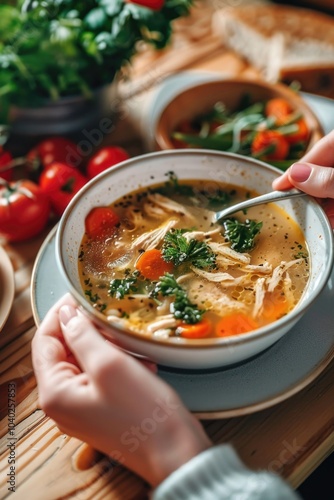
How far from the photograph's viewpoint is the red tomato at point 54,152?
8.04 ft

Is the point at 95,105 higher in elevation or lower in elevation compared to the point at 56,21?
lower

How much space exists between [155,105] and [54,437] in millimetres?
1625

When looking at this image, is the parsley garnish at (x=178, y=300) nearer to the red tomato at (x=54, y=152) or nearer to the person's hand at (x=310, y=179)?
the person's hand at (x=310, y=179)

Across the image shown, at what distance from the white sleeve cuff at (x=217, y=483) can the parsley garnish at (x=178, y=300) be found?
1.38ft

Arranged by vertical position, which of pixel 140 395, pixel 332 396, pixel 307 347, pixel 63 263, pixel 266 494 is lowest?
pixel 332 396

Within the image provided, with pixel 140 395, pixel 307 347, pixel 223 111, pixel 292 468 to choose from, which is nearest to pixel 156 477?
pixel 140 395

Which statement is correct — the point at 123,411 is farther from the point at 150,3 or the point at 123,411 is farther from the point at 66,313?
the point at 150,3

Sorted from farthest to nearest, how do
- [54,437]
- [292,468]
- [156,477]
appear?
[54,437] → [292,468] → [156,477]

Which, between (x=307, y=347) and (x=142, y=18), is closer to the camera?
(x=307, y=347)

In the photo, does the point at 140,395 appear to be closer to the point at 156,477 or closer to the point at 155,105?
the point at 156,477

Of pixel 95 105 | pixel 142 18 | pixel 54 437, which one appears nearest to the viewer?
pixel 54 437

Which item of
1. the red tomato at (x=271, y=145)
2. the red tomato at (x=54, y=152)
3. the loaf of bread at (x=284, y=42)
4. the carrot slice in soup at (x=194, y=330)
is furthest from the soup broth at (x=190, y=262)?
the loaf of bread at (x=284, y=42)

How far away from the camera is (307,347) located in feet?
5.32

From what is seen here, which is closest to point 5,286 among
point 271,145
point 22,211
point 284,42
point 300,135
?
point 22,211
